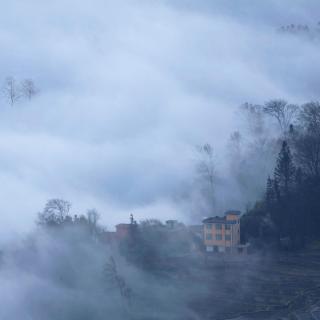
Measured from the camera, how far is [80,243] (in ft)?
42.6

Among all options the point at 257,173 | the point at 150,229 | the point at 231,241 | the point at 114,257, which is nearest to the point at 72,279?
the point at 114,257

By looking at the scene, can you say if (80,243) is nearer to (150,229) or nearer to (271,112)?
(150,229)

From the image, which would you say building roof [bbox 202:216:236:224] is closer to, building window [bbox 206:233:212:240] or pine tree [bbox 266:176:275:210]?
building window [bbox 206:233:212:240]

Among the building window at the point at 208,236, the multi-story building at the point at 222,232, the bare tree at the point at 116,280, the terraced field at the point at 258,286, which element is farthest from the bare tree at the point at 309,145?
the bare tree at the point at 116,280

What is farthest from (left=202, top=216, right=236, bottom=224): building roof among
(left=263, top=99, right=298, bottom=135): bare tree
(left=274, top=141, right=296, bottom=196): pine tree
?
(left=263, top=99, right=298, bottom=135): bare tree

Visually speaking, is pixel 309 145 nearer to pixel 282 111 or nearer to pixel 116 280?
pixel 282 111

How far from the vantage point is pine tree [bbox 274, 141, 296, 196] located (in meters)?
14.1

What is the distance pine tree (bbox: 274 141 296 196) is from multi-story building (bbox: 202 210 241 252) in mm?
1248

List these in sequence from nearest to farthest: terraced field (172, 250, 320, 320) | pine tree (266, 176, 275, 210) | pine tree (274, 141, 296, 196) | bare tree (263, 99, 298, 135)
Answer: terraced field (172, 250, 320, 320) → pine tree (266, 176, 275, 210) → pine tree (274, 141, 296, 196) → bare tree (263, 99, 298, 135)

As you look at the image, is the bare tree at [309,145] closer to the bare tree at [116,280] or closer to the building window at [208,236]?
the building window at [208,236]

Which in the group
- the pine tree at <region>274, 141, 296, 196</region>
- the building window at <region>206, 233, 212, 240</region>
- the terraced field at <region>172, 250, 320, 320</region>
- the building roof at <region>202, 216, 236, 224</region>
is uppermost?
the pine tree at <region>274, 141, 296, 196</region>

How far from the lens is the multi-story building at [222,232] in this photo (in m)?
13.2

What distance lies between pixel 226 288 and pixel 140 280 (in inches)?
57.0

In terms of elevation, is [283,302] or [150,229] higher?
[150,229]
